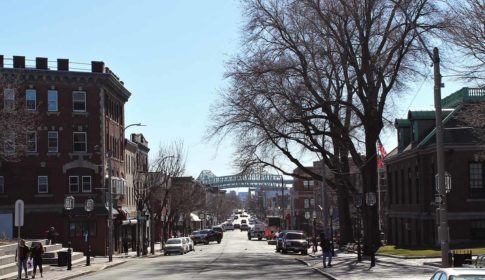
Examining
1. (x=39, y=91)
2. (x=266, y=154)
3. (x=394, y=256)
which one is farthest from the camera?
(x=39, y=91)

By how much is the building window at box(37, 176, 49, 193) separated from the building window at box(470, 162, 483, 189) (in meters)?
34.5

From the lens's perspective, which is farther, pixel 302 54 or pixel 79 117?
pixel 79 117

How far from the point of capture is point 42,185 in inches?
2293

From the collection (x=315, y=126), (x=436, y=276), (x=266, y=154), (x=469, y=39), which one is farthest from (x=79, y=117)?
(x=436, y=276)

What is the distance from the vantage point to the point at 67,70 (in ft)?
192

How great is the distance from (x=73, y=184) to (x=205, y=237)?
32.4 m

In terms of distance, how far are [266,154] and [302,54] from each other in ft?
32.2

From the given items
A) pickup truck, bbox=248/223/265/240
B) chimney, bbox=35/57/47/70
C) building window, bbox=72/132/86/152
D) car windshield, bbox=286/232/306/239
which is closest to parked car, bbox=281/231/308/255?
car windshield, bbox=286/232/306/239

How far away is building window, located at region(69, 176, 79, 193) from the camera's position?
192ft

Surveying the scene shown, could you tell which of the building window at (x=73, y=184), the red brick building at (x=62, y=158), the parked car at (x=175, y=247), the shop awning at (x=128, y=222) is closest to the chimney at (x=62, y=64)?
the red brick building at (x=62, y=158)

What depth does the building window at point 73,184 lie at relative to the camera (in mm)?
58531

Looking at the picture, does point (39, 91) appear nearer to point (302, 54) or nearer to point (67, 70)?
point (67, 70)

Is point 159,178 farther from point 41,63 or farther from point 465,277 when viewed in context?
point 465,277

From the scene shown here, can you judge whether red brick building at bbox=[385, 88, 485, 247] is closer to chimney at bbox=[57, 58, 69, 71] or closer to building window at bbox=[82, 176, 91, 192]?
building window at bbox=[82, 176, 91, 192]
